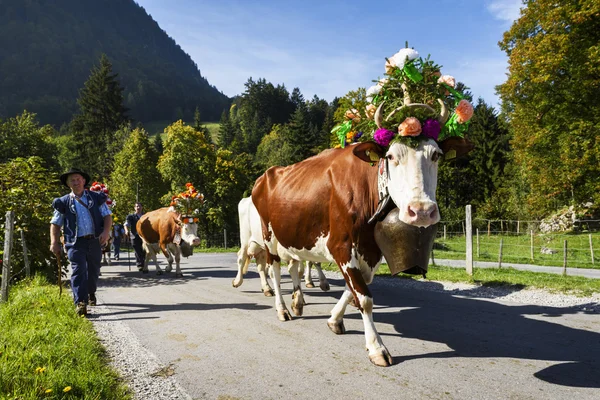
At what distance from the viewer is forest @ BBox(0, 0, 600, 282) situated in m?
16.5

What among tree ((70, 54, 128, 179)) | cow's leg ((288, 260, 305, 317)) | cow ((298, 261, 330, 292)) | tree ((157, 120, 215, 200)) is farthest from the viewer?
tree ((70, 54, 128, 179))

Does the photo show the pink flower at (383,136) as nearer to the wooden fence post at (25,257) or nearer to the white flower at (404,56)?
the white flower at (404,56)

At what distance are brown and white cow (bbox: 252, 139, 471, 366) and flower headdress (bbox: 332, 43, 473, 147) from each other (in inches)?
5.8

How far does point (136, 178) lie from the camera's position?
127 ft

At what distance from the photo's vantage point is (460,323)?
521cm

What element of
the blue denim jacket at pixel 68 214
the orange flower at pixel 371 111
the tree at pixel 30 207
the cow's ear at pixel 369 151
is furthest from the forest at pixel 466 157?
the blue denim jacket at pixel 68 214

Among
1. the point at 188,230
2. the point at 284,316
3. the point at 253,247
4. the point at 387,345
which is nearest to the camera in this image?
the point at 387,345

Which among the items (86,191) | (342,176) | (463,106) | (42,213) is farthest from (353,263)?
(42,213)

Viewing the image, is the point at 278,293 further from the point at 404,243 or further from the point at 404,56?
the point at 404,56

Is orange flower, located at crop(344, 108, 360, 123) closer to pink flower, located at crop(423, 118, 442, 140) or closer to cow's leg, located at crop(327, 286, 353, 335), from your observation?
pink flower, located at crop(423, 118, 442, 140)

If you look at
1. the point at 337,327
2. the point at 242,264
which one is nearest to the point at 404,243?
the point at 337,327

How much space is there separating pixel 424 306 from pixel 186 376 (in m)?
3.94

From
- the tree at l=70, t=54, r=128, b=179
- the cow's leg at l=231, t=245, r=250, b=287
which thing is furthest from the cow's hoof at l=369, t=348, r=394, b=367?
the tree at l=70, t=54, r=128, b=179

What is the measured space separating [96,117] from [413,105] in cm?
6654
